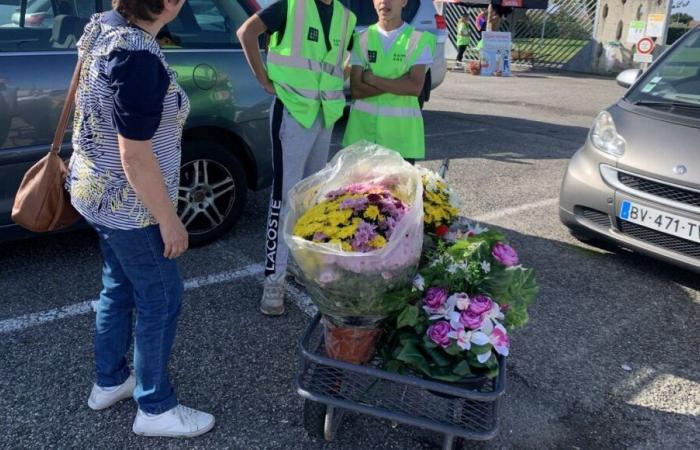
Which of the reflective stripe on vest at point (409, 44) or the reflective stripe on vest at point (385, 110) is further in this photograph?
the reflective stripe on vest at point (385, 110)

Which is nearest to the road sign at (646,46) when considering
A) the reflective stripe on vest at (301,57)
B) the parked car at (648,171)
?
the parked car at (648,171)

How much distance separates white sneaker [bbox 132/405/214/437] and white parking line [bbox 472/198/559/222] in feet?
10.5

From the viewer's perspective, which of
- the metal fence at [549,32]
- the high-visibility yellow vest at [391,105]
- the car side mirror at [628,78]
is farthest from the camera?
the metal fence at [549,32]

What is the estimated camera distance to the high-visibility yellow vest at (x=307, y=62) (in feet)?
9.81

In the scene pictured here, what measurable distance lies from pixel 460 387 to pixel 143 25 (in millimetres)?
1556

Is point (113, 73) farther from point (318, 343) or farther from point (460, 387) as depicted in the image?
point (460, 387)

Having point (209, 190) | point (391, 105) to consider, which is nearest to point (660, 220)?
point (391, 105)

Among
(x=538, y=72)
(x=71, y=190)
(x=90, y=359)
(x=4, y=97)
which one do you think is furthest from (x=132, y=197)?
(x=538, y=72)

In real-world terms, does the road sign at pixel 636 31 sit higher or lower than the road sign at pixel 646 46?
higher

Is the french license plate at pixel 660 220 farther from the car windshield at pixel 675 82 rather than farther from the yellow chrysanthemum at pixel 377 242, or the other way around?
Answer: the yellow chrysanthemum at pixel 377 242

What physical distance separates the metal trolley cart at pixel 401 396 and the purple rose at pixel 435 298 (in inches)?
11.1

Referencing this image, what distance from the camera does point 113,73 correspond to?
6.11 ft

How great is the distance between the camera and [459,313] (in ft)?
7.11

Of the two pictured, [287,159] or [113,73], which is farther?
[287,159]
